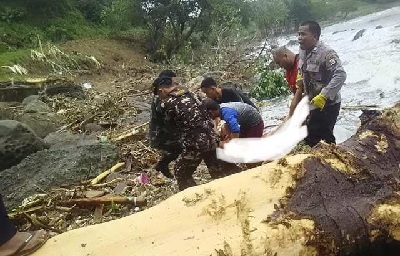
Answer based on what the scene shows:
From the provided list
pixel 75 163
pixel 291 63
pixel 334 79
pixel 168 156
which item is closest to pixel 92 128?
pixel 75 163

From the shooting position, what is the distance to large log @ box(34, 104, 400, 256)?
225 cm

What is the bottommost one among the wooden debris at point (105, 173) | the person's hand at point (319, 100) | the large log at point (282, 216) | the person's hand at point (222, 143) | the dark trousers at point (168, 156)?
the wooden debris at point (105, 173)

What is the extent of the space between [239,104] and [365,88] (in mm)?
5451

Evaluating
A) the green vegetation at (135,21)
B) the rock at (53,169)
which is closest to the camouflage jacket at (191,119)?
the rock at (53,169)

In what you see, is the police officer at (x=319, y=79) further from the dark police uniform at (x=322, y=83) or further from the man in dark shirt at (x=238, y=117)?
the man in dark shirt at (x=238, y=117)

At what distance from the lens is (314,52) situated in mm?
4355

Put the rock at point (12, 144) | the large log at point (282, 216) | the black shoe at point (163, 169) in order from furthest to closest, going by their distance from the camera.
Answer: the rock at point (12, 144)
the black shoe at point (163, 169)
the large log at point (282, 216)

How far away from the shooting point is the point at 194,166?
173 inches

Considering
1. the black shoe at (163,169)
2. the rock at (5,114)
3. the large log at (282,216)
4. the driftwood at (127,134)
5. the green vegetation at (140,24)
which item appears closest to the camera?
the large log at (282,216)

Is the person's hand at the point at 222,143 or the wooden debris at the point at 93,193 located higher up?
the person's hand at the point at 222,143

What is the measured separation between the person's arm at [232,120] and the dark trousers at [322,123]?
0.69 m

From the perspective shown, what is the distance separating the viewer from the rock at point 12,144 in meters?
6.22

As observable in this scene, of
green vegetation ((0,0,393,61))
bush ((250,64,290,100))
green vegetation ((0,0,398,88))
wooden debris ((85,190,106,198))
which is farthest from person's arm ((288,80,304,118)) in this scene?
green vegetation ((0,0,393,61))

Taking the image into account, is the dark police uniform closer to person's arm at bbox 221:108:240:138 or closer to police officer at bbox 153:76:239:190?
person's arm at bbox 221:108:240:138
